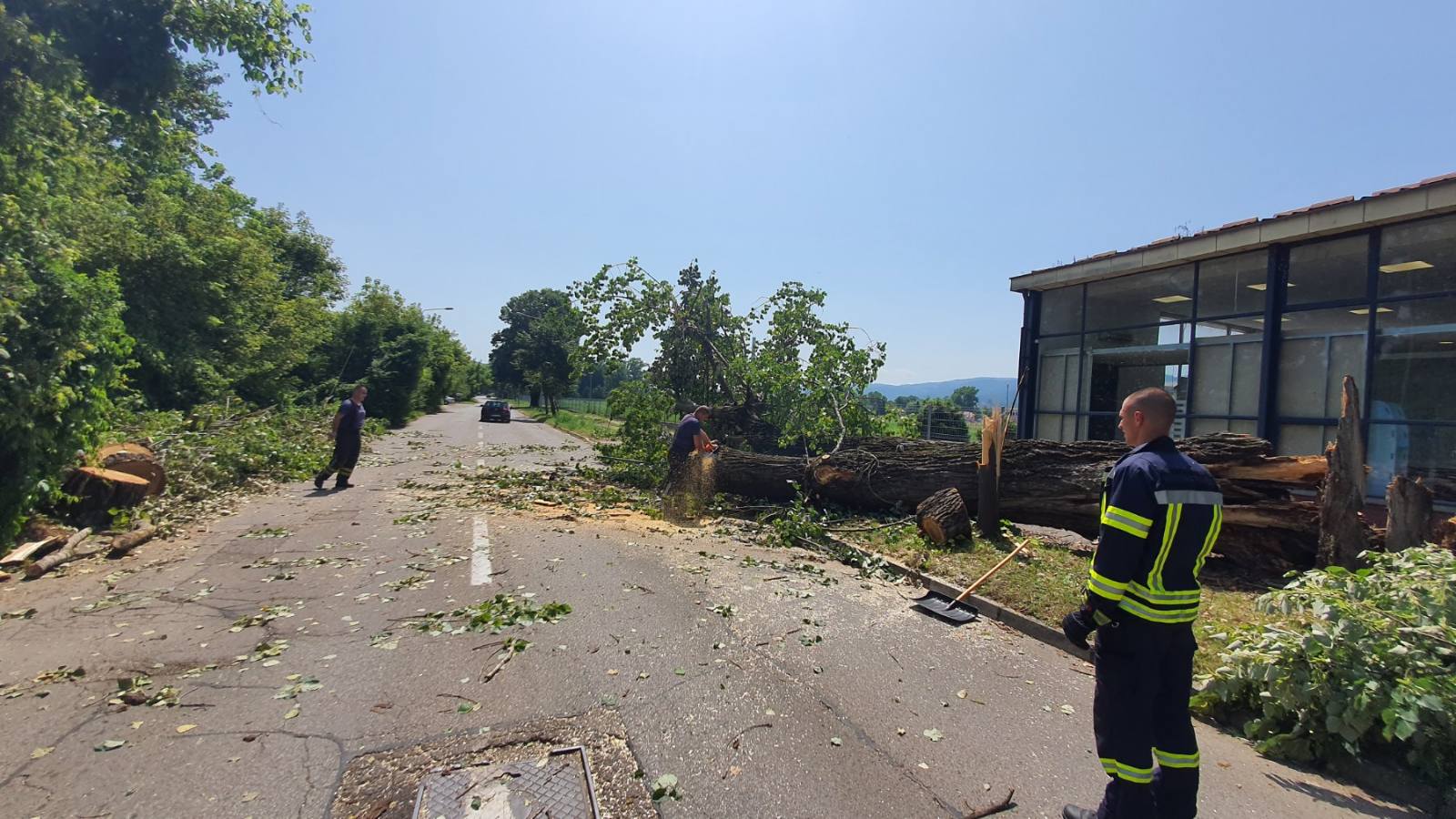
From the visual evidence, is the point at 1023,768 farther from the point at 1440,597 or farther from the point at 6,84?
the point at 6,84

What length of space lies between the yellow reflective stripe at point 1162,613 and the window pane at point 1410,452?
26.7 ft

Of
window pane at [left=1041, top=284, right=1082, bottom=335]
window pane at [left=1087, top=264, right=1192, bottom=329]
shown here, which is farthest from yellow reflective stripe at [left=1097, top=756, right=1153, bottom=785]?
window pane at [left=1041, top=284, right=1082, bottom=335]

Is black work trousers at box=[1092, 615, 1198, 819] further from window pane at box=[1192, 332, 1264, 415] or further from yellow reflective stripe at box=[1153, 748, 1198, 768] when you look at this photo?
window pane at box=[1192, 332, 1264, 415]

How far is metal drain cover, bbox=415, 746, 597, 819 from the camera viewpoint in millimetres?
2785

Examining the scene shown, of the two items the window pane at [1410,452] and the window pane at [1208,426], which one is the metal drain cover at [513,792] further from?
the window pane at [1208,426]

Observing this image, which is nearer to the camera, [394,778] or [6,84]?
[394,778]

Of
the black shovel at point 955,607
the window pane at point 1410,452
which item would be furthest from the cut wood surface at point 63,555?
the window pane at point 1410,452

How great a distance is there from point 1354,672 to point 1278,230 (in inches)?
349

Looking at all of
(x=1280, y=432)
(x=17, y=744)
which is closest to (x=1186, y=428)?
(x=1280, y=432)

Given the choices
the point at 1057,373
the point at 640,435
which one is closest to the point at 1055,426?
the point at 1057,373

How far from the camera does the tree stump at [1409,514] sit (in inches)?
213

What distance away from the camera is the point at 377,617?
509 cm

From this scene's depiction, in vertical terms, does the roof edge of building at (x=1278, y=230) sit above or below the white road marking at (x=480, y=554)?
above

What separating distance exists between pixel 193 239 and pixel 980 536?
19.5 meters
